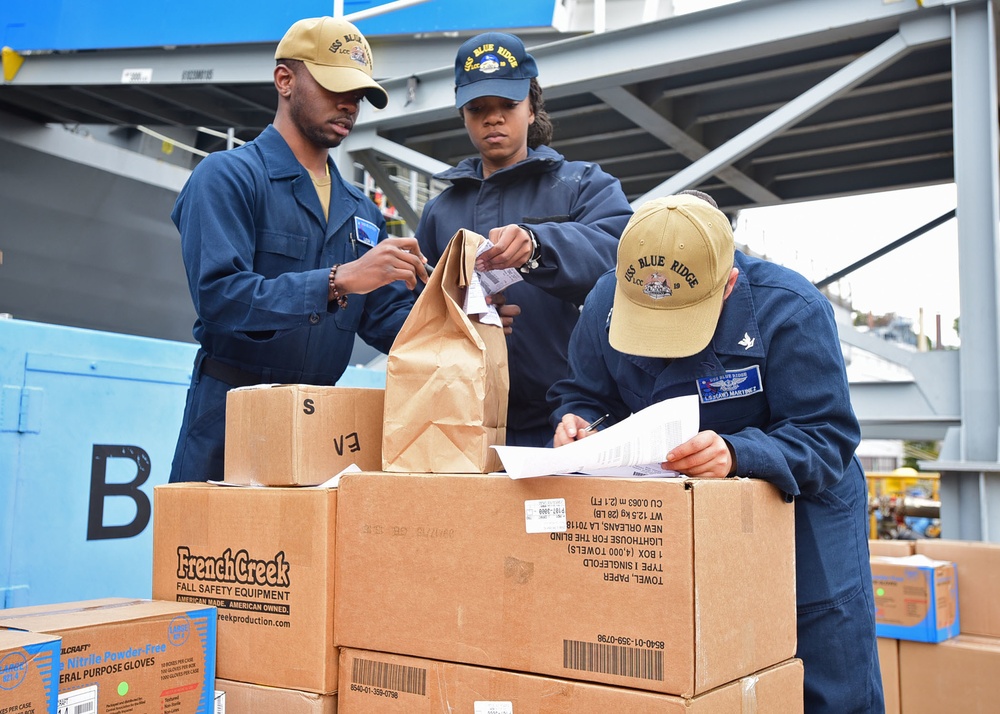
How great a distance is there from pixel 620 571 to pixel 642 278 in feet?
1.73

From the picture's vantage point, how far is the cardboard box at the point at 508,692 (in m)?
1.24

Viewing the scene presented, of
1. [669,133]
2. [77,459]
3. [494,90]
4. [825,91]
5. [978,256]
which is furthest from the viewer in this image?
[669,133]

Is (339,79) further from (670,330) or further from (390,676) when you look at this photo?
(390,676)

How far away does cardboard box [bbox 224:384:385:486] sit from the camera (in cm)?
159

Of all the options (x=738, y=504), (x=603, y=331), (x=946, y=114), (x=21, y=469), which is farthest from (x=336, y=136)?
(x=946, y=114)

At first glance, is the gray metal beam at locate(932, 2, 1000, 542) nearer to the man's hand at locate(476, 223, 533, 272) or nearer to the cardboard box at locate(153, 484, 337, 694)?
the man's hand at locate(476, 223, 533, 272)

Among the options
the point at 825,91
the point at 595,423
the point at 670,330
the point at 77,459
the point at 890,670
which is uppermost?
the point at 825,91

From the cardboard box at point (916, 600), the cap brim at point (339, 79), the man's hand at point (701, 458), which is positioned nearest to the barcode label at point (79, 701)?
the man's hand at point (701, 458)

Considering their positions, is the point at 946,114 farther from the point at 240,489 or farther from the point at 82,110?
the point at 82,110

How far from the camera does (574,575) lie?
4.27 feet

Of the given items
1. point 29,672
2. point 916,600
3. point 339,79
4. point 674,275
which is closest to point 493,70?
point 339,79

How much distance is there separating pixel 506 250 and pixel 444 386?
1.09 ft

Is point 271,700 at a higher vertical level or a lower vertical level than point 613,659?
lower

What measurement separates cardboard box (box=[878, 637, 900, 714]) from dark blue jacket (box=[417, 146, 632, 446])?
6.87 feet
